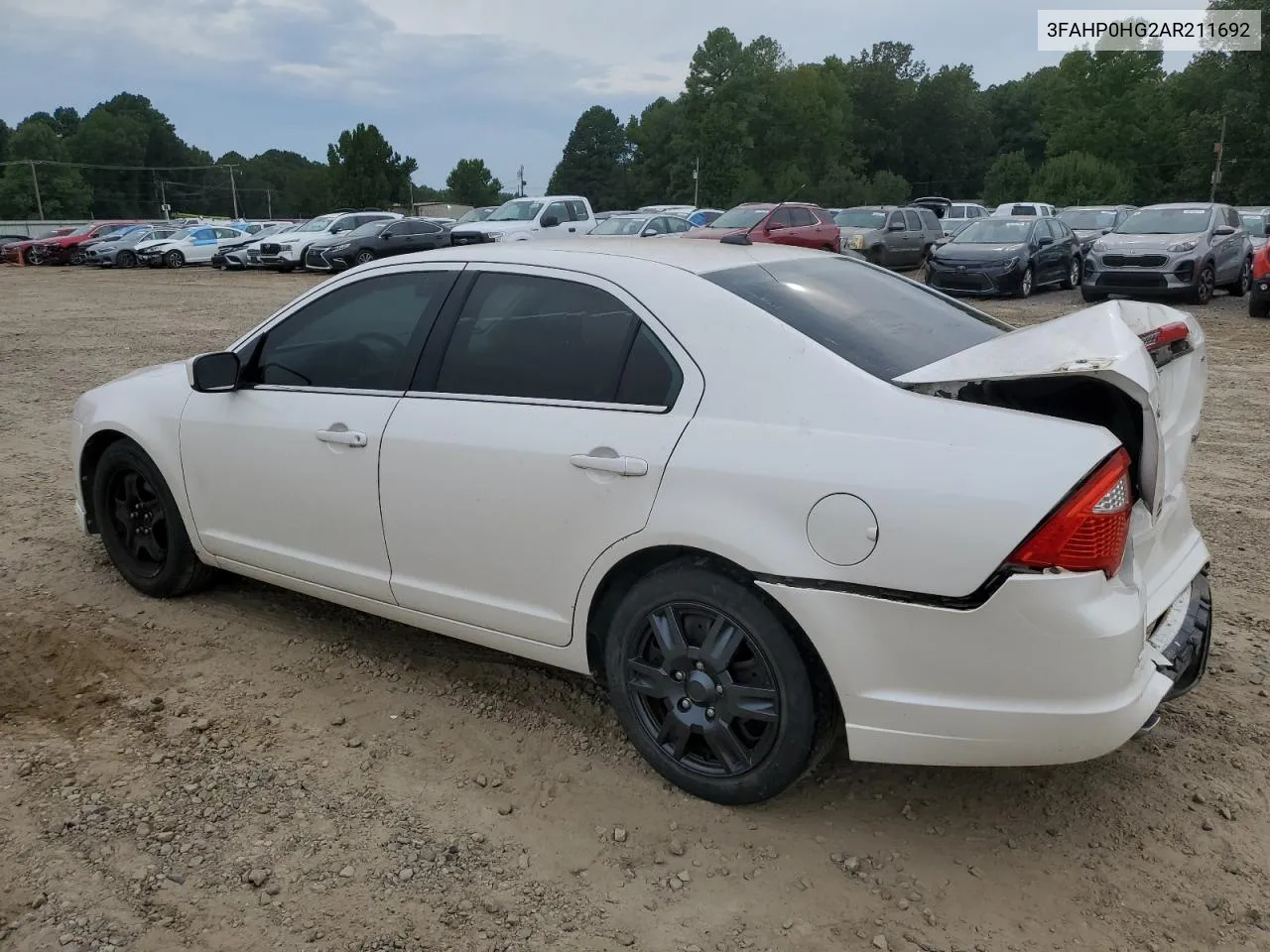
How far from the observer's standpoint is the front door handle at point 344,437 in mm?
3604

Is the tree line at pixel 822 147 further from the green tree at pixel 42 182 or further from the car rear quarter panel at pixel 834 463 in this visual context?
the car rear quarter panel at pixel 834 463

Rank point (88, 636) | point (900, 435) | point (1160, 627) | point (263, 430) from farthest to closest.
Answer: point (88, 636) < point (263, 430) < point (1160, 627) < point (900, 435)

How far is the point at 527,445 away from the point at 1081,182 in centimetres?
6524

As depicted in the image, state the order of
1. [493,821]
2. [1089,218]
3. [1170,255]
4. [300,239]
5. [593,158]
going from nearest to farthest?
[493,821] → [1170,255] → [1089,218] → [300,239] → [593,158]

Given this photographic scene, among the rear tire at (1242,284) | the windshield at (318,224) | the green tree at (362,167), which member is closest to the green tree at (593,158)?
the green tree at (362,167)

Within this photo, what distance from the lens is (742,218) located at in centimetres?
2144

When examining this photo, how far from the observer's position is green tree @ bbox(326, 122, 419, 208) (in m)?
74.0

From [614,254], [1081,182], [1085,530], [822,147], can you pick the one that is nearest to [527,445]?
Result: [614,254]

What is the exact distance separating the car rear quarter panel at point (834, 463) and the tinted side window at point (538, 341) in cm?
24

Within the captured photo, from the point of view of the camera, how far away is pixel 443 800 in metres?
3.12

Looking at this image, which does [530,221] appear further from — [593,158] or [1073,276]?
[593,158]

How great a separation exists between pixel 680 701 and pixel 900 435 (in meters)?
1.04

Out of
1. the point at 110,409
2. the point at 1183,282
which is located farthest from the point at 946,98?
the point at 110,409

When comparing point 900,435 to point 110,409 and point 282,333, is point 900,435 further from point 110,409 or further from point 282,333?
point 110,409
